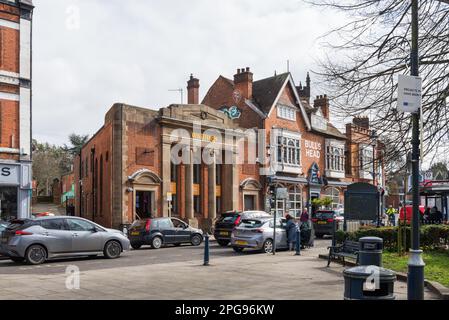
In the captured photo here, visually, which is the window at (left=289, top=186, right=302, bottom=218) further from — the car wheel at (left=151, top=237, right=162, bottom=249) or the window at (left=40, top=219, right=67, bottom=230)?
the window at (left=40, top=219, right=67, bottom=230)

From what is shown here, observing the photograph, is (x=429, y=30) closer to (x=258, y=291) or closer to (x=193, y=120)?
(x=258, y=291)

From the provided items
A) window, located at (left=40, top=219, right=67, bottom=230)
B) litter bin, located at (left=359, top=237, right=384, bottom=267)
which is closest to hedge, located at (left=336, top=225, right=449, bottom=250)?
litter bin, located at (left=359, top=237, right=384, bottom=267)

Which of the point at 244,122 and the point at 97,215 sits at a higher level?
the point at 244,122

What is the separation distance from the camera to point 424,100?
48.8 ft

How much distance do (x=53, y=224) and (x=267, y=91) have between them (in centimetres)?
2818

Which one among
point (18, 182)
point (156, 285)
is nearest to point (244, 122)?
point (18, 182)

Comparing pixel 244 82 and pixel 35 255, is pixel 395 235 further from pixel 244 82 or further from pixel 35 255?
pixel 244 82

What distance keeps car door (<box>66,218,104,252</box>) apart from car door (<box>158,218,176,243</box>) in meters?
5.89

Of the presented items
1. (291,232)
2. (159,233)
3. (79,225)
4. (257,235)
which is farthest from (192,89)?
(79,225)

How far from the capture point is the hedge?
17.8 metres

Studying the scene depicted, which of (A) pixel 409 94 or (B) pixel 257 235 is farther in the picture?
(B) pixel 257 235

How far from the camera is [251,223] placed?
20.9m

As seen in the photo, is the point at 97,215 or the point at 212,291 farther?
the point at 97,215

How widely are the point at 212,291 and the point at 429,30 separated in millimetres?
9413
